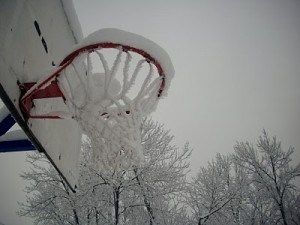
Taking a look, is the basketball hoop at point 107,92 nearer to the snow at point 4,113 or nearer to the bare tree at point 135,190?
the snow at point 4,113

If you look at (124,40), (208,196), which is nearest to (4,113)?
(124,40)

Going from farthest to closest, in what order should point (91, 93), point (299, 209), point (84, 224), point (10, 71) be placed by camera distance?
1. point (299, 209)
2. point (84, 224)
3. point (91, 93)
4. point (10, 71)

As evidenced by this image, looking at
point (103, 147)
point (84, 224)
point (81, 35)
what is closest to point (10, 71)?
point (103, 147)

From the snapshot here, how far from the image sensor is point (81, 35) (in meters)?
3.36

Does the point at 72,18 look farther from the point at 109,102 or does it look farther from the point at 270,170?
the point at 270,170

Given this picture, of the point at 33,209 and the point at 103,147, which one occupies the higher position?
the point at 33,209

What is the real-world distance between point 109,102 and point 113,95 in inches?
3.2

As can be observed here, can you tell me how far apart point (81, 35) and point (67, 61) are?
1358mm

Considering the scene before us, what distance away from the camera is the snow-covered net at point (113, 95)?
2102 millimetres

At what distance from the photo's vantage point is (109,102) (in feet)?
7.69

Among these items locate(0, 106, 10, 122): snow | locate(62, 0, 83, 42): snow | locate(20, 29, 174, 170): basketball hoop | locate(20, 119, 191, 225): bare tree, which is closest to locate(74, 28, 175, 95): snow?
locate(20, 29, 174, 170): basketball hoop

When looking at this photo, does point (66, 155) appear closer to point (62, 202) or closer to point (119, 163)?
point (119, 163)

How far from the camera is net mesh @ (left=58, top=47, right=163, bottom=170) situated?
2.17 meters

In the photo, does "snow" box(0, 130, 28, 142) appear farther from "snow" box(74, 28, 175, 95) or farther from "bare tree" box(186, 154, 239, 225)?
"bare tree" box(186, 154, 239, 225)
